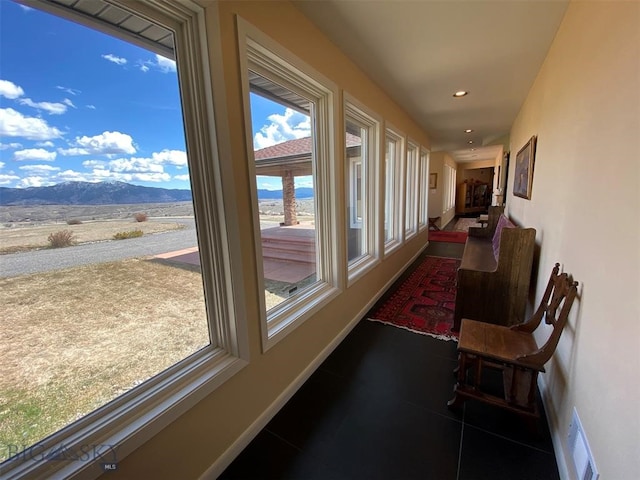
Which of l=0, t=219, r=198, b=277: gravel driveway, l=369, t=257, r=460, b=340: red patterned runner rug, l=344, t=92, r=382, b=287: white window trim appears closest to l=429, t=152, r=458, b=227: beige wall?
l=369, t=257, r=460, b=340: red patterned runner rug

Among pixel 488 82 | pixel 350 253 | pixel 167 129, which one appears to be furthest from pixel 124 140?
pixel 488 82

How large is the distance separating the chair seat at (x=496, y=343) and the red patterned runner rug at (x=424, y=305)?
2.31 ft

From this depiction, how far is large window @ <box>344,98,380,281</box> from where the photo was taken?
9.04 feet

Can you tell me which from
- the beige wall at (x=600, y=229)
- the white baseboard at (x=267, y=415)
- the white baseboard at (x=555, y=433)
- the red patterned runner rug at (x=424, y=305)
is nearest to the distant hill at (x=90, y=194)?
the white baseboard at (x=267, y=415)

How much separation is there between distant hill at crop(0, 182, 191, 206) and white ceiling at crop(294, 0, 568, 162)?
4.33 feet

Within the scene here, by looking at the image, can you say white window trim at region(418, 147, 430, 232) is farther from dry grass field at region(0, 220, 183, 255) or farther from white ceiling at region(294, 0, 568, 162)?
dry grass field at region(0, 220, 183, 255)

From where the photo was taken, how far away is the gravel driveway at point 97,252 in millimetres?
807

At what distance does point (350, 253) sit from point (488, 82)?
7.46 feet

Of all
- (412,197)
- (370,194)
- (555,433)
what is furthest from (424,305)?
(412,197)

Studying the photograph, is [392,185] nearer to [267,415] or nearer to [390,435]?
[390,435]

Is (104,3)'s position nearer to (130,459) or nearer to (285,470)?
(130,459)

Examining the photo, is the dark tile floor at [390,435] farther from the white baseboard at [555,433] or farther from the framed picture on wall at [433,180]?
the framed picture on wall at [433,180]

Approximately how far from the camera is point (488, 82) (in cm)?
280

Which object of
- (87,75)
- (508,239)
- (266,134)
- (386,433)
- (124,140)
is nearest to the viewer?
(87,75)
